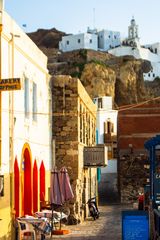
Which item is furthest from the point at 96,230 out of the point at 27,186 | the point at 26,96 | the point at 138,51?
the point at 138,51

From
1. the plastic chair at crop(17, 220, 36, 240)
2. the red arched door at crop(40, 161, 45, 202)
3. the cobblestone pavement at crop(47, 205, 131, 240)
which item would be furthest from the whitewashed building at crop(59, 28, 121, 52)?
the plastic chair at crop(17, 220, 36, 240)

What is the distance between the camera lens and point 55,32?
116m

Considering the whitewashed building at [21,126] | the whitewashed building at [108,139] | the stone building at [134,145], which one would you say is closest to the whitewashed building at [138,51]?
the whitewashed building at [108,139]

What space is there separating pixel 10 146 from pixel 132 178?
24010 mm

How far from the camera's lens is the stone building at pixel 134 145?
37.1 meters

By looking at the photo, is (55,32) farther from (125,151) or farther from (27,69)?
(27,69)

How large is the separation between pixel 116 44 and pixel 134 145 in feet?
236

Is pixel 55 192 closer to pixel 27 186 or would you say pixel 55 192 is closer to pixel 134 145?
pixel 27 186

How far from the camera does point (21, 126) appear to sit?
15.7 m

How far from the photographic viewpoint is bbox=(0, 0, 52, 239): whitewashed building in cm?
1350

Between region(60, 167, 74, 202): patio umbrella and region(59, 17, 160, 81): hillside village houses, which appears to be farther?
region(59, 17, 160, 81): hillside village houses

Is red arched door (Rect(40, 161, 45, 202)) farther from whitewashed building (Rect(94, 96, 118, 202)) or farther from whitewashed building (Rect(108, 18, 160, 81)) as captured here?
whitewashed building (Rect(108, 18, 160, 81))

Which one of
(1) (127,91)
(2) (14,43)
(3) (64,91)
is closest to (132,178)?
(3) (64,91)

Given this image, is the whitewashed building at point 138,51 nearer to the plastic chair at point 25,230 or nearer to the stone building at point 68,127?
the stone building at point 68,127
